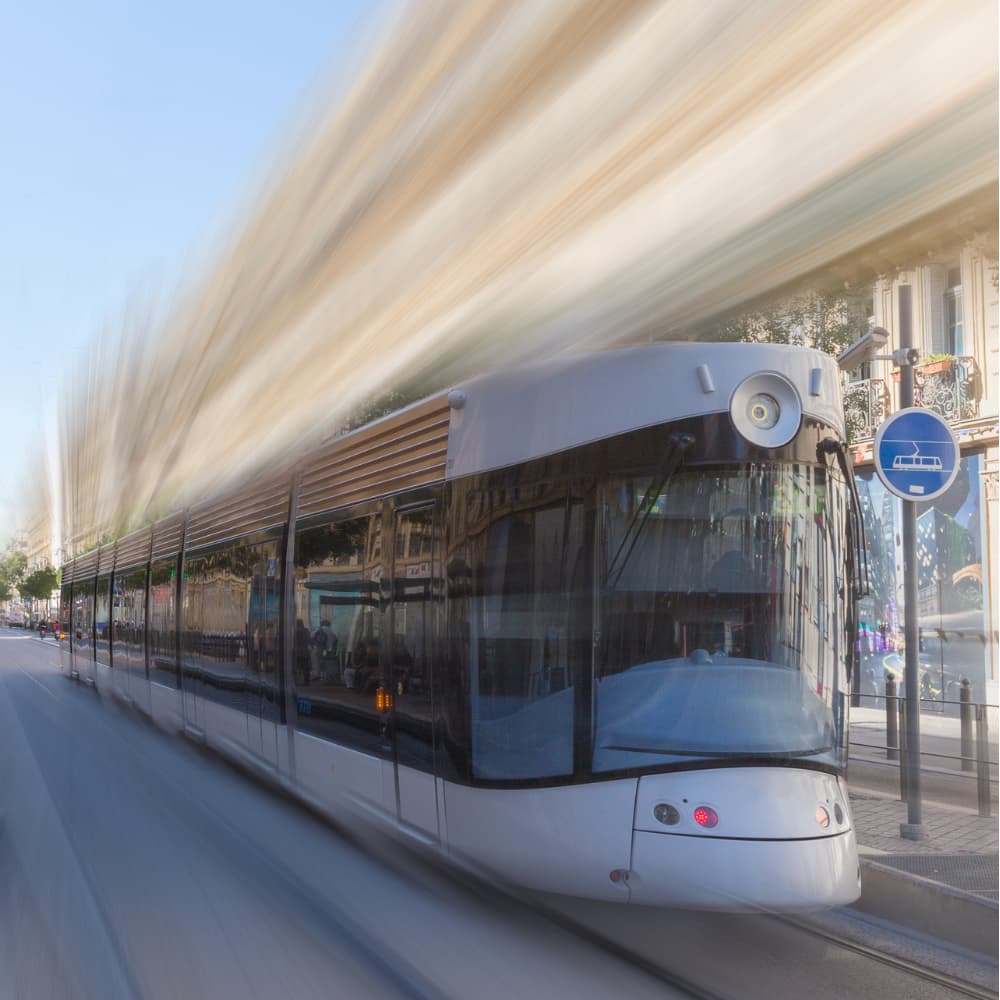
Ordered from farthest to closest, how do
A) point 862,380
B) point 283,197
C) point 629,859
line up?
point 862,380, point 283,197, point 629,859

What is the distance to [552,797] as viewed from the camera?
5012 millimetres

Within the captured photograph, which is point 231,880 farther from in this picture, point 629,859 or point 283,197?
point 283,197

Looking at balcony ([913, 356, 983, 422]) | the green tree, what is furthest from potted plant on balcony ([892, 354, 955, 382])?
the green tree

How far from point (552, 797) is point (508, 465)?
5.21ft

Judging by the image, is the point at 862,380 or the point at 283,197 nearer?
the point at 283,197

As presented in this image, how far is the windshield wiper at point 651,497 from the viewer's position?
4.96m

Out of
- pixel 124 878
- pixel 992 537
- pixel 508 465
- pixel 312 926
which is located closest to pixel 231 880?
pixel 124 878

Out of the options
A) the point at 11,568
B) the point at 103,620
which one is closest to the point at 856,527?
the point at 103,620

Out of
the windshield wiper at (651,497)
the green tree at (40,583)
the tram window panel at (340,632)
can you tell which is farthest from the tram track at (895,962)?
the green tree at (40,583)

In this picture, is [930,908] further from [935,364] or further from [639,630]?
[935,364]

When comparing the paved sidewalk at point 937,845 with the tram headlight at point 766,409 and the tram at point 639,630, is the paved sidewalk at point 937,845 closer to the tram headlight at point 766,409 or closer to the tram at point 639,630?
the tram at point 639,630

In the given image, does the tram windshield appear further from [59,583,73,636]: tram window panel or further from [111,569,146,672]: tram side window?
[59,583,73,636]: tram window panel

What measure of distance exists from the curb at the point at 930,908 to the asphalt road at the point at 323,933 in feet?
0.73

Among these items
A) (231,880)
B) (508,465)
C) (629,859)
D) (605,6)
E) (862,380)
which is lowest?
(231,880)
